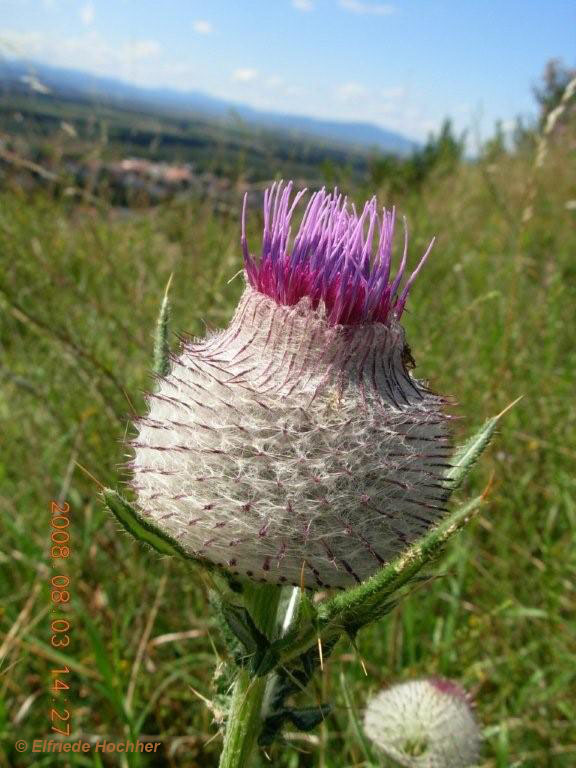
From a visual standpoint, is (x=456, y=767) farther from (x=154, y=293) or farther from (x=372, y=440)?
(x=154, y=293)

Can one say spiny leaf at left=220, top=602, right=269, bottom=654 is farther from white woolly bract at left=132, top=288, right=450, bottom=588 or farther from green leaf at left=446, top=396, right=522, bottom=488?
green leaf at left=446, top=396, right=522, bottom=488

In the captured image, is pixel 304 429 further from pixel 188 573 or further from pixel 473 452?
pixel 188 573

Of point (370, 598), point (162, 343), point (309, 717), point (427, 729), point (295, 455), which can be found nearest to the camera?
point (370, 598)

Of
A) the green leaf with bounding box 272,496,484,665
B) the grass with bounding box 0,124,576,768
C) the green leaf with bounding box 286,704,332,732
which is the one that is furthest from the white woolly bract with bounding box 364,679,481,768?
the green leaf with bounding box 272,496,484,665

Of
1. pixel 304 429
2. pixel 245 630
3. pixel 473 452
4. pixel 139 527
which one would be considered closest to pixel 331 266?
pixel 304 429

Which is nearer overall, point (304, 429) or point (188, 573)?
point (304, 429)

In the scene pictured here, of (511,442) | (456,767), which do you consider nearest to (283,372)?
(456,767)
